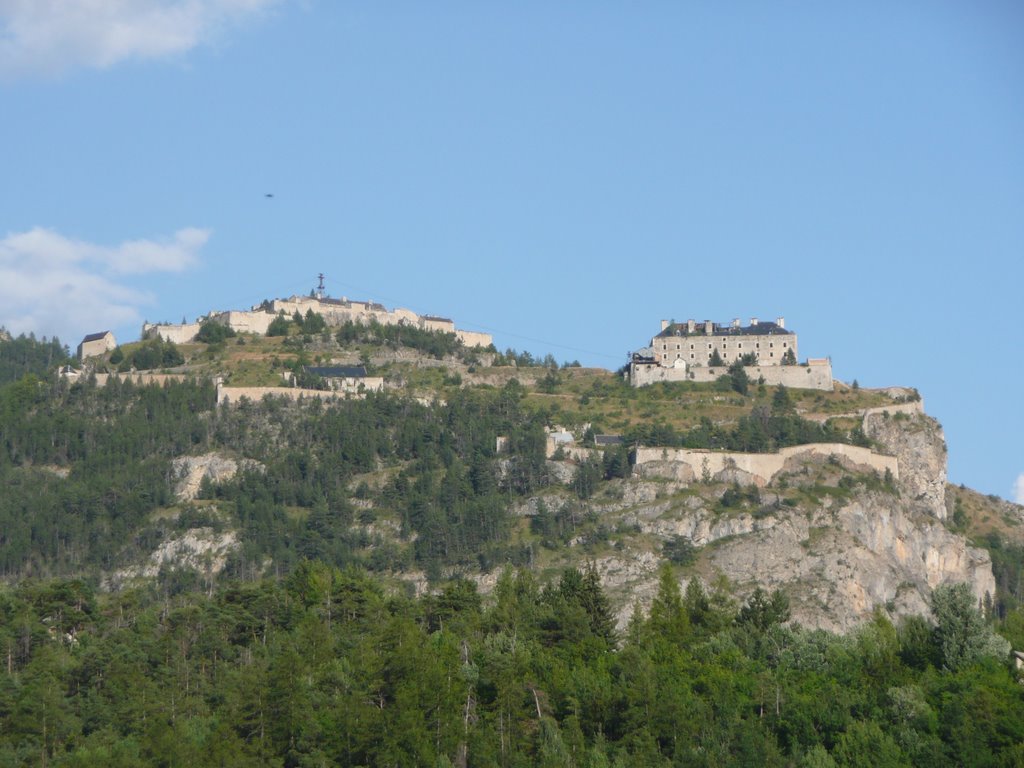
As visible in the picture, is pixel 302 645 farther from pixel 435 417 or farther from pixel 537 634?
pixel 435 417

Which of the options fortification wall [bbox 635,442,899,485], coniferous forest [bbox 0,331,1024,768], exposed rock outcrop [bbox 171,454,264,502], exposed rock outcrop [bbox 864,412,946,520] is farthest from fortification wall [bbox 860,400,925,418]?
exposed rock outcrop [bbox 171,454,264,502]

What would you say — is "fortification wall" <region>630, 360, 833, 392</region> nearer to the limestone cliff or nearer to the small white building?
the limestone cliff

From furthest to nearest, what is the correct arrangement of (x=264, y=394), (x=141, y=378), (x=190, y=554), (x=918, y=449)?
(x=141, y=378), (x=264, y=394), (x=918, y=449), (x=190, y=554)

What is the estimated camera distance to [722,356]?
15350 cm

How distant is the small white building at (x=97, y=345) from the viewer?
156125mm

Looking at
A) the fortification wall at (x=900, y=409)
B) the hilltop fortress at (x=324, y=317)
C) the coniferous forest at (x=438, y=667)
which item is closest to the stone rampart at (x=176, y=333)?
the hilltop fortress at (x=324, y=317)

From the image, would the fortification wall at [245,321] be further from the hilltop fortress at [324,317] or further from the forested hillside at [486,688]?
the forested hillside at [486,688]

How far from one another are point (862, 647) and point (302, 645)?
918 inches

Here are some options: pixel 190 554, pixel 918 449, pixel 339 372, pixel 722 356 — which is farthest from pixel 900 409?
pixel 190 554

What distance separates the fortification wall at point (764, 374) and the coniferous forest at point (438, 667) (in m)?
29.4

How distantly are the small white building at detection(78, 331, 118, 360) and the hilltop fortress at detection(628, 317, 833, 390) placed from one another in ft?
129

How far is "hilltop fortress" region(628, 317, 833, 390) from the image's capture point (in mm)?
149125

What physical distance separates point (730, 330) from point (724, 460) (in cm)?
2749

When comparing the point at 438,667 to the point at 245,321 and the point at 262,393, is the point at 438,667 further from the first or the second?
the point at 245,321
